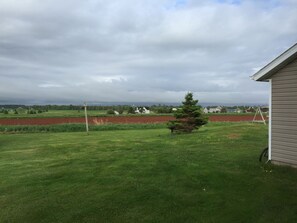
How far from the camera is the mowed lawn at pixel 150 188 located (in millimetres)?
6359

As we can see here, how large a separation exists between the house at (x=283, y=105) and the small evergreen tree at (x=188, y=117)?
1277cm

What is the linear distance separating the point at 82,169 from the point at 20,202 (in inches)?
130

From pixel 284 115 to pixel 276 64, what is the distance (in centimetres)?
156

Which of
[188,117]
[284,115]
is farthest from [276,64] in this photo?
[188,117]

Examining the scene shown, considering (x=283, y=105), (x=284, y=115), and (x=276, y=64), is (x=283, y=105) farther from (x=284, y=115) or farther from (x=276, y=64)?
(x=276, y=64)

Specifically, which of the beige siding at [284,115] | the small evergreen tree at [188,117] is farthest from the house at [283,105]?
the small evergreen tree at [188,117]

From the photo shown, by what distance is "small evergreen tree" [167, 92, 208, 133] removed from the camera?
904 inches

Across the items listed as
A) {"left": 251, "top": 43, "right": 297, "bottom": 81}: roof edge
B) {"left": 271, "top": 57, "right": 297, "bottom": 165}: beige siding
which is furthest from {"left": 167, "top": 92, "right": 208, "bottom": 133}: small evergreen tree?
{"left": 271, "top": 57, "right": 297, "bottom": 165}: beige siding

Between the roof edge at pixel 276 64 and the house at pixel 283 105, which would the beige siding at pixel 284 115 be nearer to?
the house at pixel 283 105

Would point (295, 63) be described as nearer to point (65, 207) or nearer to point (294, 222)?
point (294, 222)

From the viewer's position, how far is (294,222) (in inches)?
228

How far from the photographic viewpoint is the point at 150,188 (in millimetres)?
8016

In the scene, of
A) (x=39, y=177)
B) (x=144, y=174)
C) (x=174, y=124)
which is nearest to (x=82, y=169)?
(x=39, y=177)

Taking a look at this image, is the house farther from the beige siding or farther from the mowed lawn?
the mowed lawn
